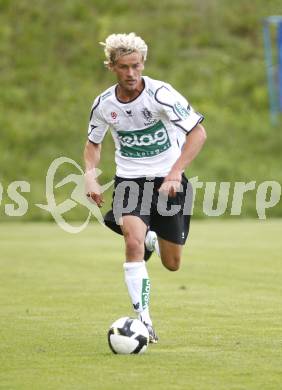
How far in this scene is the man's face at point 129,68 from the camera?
23.5 ft

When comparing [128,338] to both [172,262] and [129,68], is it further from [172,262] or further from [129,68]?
[129,68]

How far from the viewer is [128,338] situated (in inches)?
267

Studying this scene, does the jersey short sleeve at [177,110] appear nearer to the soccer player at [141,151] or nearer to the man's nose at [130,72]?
the soccer player at [141,151]

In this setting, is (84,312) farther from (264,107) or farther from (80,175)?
(264,107)

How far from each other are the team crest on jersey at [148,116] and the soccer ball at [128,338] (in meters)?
1.44

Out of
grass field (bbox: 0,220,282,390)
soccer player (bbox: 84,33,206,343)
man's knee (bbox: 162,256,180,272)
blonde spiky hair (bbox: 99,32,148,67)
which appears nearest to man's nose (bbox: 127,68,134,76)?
soccer player (bbox: 84,33,206,343)

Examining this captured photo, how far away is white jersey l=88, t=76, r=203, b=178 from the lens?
24.3 feet

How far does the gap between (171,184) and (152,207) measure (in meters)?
0.63

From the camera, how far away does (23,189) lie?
2277 cm

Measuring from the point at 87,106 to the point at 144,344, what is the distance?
19462mm

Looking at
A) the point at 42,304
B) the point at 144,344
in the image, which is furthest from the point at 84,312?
the point at 144,344

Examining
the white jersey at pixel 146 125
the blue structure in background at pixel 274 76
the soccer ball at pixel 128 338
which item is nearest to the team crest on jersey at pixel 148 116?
the white jersey at pixel 146 125

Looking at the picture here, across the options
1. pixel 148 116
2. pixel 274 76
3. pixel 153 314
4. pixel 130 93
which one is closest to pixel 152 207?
pixel 148 116

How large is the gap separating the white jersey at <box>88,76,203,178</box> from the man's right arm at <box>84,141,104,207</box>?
0.07 m
